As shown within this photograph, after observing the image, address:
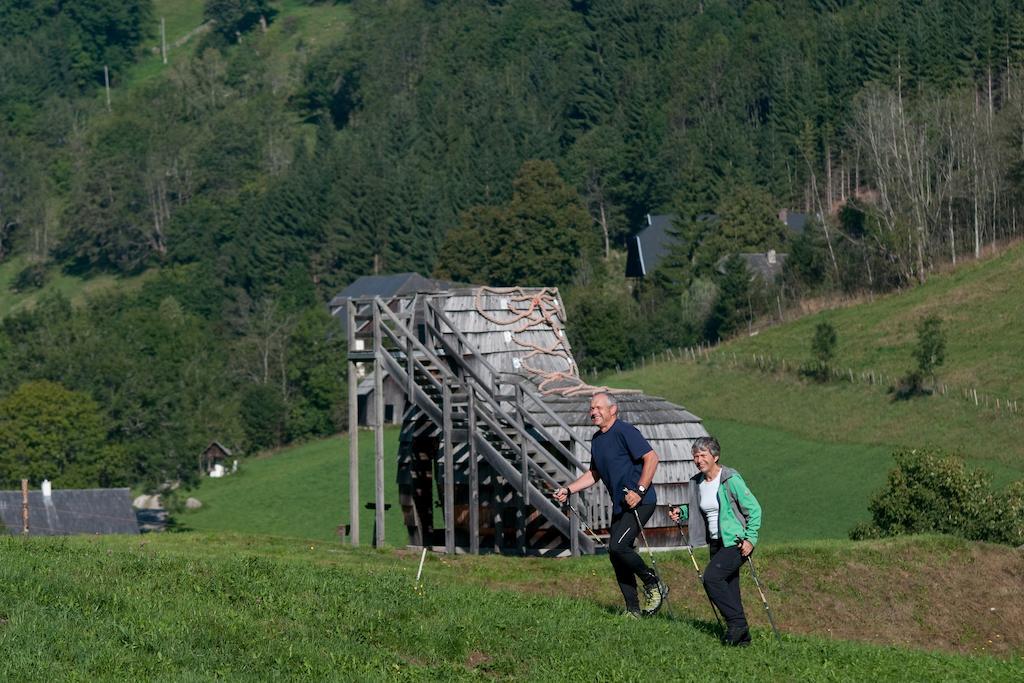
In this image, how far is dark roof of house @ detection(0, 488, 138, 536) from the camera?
159ft

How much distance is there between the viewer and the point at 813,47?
14988 centimetres

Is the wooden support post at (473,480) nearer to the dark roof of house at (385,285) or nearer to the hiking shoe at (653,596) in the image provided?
the hiking shoe at (653,596)

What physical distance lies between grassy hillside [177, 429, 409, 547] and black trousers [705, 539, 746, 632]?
43.9 meters

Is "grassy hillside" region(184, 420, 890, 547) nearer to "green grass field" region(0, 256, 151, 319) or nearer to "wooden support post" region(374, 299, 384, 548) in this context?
"wooden support post" region(374, 299, 384, 548)

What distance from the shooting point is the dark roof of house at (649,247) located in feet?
415

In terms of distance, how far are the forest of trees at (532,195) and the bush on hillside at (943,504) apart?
5123cm

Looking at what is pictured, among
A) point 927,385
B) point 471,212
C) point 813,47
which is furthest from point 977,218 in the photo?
point 813,47

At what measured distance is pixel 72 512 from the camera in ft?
169

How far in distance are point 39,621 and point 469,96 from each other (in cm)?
16271

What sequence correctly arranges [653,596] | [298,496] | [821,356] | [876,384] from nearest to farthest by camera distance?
1. [653,596]
2. [876,384]
3. [821,356]
4. [298,496]

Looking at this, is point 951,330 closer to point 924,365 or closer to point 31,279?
point 924,365

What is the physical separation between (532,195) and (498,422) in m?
97.4

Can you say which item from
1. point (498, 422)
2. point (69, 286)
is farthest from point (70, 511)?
point (69, 286)

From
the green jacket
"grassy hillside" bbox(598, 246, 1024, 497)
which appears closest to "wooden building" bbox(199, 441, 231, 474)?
"grassy hillside" bbox(598, 246, 1024, 497)
